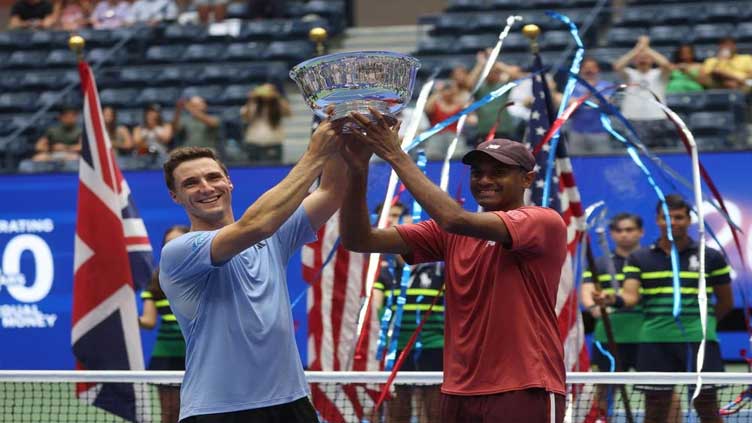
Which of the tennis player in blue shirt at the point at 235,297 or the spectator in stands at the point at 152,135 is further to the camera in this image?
the spectator in stands at the point at 152,135

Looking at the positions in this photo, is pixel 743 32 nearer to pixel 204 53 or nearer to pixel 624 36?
pixel 624 36

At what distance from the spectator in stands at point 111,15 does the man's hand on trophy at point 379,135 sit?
14277mm

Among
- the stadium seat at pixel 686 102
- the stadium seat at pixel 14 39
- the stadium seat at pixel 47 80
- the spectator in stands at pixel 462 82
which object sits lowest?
the stadium seat at pixel 686 102

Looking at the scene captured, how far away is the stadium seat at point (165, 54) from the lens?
1677 cm

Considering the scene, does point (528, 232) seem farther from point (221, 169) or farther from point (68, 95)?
point (68, 95)

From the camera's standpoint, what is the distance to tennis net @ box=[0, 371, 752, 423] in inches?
→ 229

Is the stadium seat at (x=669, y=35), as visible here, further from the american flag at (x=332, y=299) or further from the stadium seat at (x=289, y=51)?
the american flag at (x=332, y=299)

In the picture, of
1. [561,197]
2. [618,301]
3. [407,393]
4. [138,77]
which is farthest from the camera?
[138,77]

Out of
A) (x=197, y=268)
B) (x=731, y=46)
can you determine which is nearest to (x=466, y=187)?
(x=731, y=46)

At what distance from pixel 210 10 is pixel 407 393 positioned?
40.0ft

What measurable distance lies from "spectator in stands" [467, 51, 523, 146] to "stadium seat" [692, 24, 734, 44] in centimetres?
Result: 220

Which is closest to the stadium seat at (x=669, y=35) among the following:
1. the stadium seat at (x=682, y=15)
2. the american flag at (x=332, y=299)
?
the stadium seat at (x=682, y=15)

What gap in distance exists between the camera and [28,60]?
1752cm

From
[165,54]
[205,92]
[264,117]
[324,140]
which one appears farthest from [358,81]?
[165,54]
